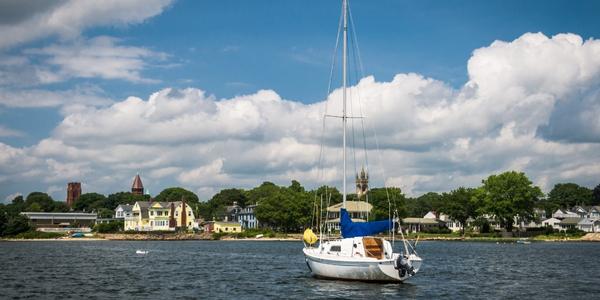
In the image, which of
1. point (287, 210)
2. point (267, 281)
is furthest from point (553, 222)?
point (267, 281)

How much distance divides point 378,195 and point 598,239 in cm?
5126

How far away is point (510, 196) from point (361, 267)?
110765 millimetres

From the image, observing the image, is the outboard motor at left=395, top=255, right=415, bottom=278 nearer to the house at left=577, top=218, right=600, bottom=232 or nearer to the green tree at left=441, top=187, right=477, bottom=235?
the green tree at left=441, top=187, right=477, bottom=235

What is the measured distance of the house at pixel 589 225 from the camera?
569ft

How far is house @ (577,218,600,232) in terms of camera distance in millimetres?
173288

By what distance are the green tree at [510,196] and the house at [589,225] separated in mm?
37197

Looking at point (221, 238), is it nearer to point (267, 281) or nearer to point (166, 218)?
point (166, 218)

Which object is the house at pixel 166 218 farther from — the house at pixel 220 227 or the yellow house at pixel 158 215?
the house at pixel 220 227

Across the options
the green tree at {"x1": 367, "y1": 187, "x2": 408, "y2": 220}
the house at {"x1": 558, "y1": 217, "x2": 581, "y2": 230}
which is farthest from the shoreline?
the house at {"x1": 558, "y1": 217, "x2": 581, "y2": 230}

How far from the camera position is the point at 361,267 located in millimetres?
42469

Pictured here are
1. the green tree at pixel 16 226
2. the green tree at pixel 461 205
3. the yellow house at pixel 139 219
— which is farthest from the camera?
the yellow house at pixel 139 219

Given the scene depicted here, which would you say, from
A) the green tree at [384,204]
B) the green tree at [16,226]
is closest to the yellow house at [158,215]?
the green tree at [16,226]

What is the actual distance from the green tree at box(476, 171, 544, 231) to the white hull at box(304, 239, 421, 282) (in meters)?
106

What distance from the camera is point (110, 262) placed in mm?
70438
